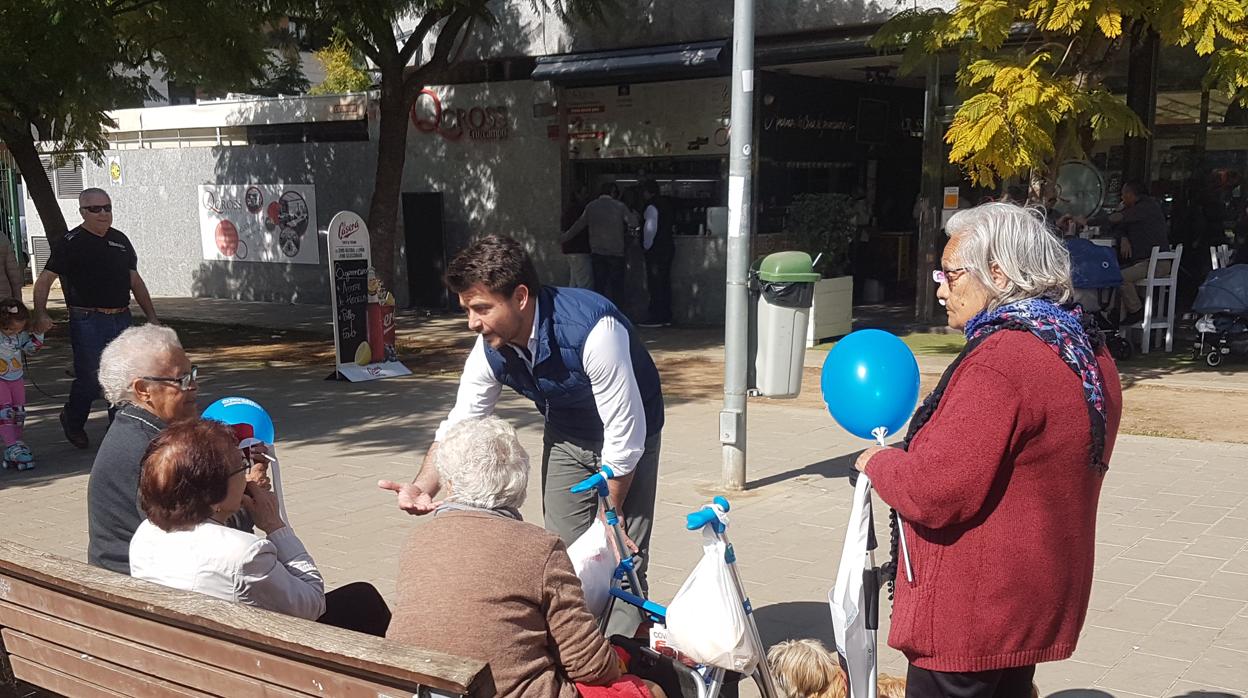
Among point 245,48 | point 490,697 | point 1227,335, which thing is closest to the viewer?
point 490,697

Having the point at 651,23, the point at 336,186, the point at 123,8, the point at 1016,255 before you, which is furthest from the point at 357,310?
the point at 1016,255

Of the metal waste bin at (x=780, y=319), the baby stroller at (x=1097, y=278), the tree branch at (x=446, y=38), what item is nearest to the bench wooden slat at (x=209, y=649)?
the metal waste bin at (x=780, y=319)

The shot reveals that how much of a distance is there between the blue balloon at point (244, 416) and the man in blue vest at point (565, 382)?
73cm

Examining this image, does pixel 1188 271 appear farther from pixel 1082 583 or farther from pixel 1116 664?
pixel 1082 583

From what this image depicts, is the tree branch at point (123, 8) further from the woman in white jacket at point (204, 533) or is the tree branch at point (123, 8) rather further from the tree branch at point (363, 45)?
the woman in white jacket at point (204, 533)

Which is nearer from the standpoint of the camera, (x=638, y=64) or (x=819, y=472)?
(x=819, y=472)

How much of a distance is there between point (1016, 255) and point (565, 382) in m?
1.63

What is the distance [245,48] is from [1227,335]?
37.0 feet

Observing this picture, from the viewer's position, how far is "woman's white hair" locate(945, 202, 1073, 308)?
2.56 metres

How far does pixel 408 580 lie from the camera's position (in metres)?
2.86

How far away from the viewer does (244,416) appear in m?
4.11

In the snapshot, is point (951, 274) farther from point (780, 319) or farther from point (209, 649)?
point (780, 319)

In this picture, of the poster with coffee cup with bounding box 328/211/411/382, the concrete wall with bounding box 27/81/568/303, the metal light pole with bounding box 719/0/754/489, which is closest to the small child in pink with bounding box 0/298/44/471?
the poster with coffee cup with bounding box 328/211/411/382

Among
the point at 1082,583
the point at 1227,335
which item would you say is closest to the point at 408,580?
the point at 1082,583
